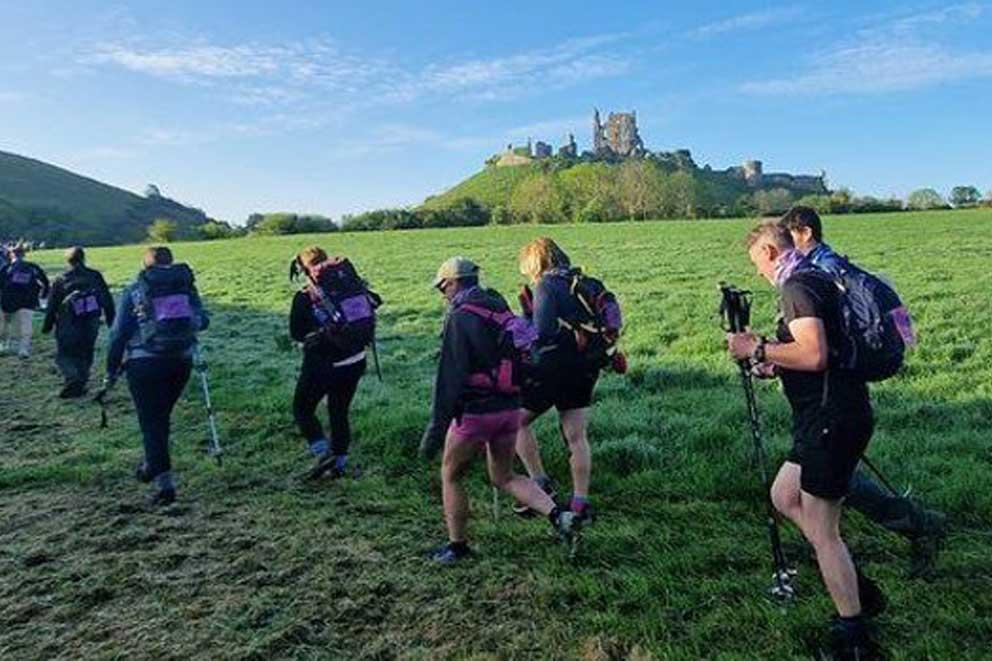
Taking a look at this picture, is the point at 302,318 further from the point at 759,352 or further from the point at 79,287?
the point at 79,287

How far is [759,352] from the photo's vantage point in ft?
16.7

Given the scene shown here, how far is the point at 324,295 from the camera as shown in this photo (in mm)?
8922

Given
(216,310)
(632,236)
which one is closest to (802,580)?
(216,310)

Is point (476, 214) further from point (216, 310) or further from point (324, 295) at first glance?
Answer: point (324, 295)

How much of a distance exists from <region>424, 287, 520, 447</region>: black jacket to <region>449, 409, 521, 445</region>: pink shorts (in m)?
0.05

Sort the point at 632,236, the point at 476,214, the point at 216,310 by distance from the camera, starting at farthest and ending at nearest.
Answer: the point at 476,214 → the point at 632,236 → the point at 216,310

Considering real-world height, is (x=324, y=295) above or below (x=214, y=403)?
above

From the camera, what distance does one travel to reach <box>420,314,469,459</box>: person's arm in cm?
634

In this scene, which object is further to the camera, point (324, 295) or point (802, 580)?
point (324, 295)

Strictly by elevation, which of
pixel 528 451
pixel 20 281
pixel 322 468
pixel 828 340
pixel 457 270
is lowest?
pixel 322 468

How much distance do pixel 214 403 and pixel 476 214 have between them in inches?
2895

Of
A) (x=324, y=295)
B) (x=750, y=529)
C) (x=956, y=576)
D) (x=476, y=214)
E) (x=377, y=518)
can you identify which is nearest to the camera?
(x=956, y=576)

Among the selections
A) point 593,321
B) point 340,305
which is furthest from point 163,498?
point 593,321

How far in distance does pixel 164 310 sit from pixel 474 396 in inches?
153
